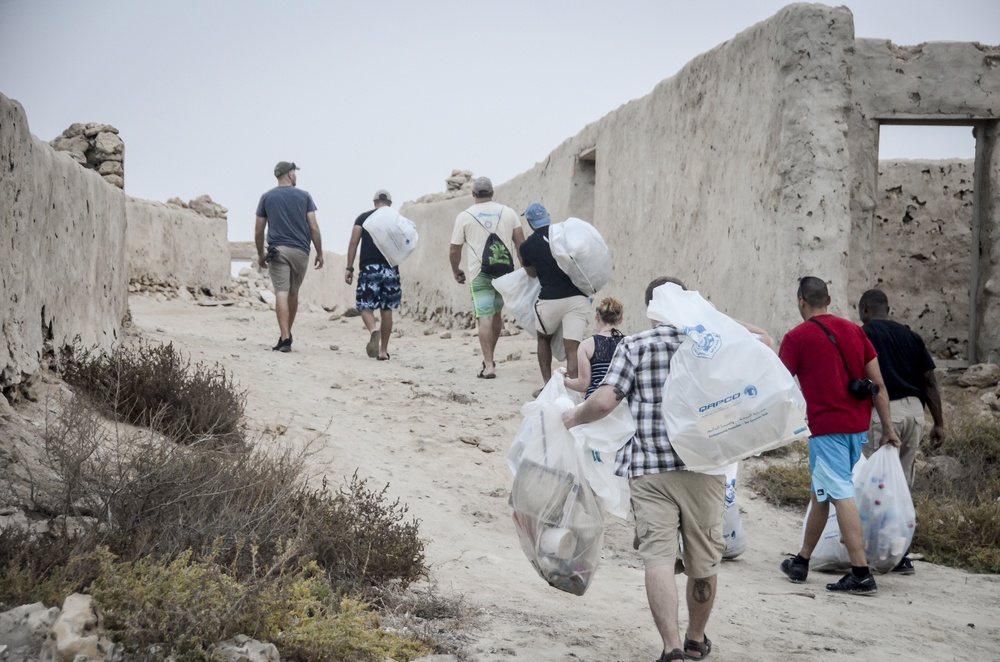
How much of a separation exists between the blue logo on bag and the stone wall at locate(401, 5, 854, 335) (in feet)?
12.2

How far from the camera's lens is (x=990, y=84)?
7840mm

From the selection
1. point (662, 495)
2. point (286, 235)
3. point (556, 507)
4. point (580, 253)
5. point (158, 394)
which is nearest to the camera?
point (662, 495)

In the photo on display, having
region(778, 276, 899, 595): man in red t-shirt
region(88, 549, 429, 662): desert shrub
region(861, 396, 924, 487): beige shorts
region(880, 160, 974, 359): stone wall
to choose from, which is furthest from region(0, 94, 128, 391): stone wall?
region(880, 160, 974, 359): stone wall

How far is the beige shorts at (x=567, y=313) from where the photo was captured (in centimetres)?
742

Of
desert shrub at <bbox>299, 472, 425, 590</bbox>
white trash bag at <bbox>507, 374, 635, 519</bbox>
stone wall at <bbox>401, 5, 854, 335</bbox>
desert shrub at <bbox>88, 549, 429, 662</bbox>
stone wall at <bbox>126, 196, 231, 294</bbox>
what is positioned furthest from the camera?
stone wall at <bbox>126, 196, 231, 294</bbox>

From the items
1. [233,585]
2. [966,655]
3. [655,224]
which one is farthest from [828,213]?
[233,585]

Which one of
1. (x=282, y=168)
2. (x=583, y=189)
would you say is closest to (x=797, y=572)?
(x=282, y=168)

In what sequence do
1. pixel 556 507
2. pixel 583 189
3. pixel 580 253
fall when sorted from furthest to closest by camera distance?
1. pixel 583 189
2. pixel 580 253
3. pixel 556 507

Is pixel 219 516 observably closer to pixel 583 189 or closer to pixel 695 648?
pixel 695 648

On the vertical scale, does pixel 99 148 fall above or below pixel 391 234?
above

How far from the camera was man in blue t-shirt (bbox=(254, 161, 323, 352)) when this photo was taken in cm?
930

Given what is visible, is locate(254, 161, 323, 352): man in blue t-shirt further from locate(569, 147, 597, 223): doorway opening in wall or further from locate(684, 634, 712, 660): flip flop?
locate(684, 634, 712, 660): flip flop

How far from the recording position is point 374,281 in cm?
978

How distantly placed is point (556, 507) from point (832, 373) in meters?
1.81
